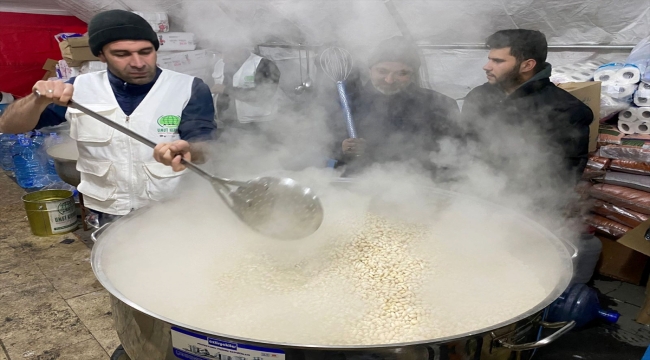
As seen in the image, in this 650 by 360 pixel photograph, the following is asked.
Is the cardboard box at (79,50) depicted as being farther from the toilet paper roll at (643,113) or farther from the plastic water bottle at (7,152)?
the toilet paper roll at (643,113)

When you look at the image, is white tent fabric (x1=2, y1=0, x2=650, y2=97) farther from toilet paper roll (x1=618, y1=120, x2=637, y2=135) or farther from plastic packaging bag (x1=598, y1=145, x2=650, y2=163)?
plastic packaging bag (x1=598, y1=145, x2=650, y2=163)

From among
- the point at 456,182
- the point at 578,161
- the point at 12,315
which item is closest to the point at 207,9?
the point at 456,182

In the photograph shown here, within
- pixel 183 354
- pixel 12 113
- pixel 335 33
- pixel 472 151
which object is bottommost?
pixel 183 354

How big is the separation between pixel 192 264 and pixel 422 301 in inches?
28.0

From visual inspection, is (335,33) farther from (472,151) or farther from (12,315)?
(12,315)

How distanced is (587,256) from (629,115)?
813 millimetres

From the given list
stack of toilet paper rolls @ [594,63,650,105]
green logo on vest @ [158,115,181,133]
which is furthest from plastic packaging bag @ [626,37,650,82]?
green logo on vest @ [158,115,181,133]

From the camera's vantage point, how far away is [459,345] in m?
0.79

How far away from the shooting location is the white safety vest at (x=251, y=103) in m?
2.29

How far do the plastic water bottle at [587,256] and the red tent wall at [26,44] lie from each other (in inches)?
188

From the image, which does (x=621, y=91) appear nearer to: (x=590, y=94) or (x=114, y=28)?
(x=590, y=94)

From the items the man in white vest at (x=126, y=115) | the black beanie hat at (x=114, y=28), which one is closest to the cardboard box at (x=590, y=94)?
the man in white vest at (x=126, y=115)

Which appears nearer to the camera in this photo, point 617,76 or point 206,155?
point 206,155

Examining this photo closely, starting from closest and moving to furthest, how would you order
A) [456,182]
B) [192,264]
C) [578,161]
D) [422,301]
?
1. [422,301]
2. [192,264]
3. [456,182]
4. [578,161]
